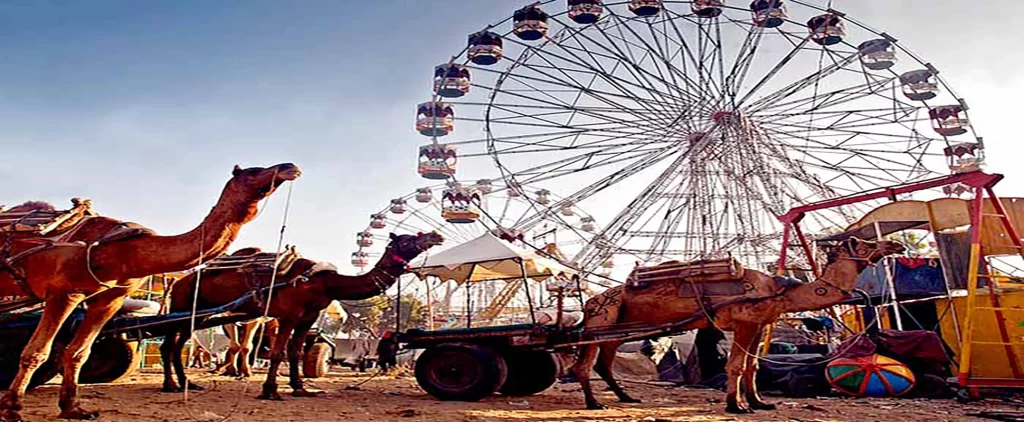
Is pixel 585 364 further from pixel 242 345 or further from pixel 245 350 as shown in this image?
pixel 242 345

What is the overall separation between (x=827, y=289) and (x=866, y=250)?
54 centimetres

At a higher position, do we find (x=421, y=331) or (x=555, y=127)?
(x=555, y=127)

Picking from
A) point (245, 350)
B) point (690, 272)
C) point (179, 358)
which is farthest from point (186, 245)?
point (245, 350)

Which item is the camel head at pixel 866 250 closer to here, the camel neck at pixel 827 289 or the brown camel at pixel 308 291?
the camel neck at pixel 827 289

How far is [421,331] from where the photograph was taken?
27.9 feet

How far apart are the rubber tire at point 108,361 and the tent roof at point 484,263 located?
3825 mm

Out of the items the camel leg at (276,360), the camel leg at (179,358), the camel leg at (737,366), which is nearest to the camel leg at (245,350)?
the camel leg at (179,358)

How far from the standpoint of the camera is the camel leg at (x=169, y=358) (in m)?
8.19

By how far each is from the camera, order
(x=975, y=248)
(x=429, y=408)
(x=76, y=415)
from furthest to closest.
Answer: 1. (x=975, y=248)
2. (x=429, y=408)
3. (x=76, y=415)

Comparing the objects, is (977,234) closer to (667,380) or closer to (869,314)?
(869,314)

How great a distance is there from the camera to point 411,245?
837 centimetres

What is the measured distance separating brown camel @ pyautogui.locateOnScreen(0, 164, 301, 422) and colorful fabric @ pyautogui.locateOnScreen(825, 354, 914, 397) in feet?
22.5

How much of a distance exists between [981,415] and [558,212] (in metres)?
16.9

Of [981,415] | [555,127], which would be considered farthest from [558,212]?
[981,415]
